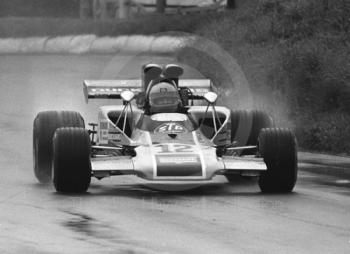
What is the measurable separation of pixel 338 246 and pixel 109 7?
162ft

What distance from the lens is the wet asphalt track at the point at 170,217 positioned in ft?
37.4

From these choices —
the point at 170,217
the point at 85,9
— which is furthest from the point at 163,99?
the point at 85,9

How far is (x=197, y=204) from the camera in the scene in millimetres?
14234

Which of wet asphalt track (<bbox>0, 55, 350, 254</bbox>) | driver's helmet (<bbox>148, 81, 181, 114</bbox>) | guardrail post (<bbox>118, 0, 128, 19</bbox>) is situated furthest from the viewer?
guardrail post (<bbox>118, 0, 128, 19</bbox>)

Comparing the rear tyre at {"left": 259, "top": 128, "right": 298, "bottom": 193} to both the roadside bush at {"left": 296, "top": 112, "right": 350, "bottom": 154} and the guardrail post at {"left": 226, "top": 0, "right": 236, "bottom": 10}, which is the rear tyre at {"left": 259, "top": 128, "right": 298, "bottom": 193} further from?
the guardrail post at {"left": 226, "top": 0, "right": 236, "bottom": 10}

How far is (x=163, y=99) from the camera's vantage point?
16562mm

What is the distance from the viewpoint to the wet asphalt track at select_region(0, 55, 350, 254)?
1139 centimetres

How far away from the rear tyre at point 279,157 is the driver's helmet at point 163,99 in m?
1.71

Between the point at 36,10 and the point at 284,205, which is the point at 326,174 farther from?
the point at 36,10

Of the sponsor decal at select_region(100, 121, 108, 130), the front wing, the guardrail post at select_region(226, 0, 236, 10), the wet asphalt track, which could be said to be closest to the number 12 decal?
the front wing

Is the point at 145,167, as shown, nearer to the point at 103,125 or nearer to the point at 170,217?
the point at 170,217

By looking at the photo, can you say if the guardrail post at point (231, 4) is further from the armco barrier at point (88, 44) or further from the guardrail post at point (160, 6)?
the guardrail post at point (160, 6)

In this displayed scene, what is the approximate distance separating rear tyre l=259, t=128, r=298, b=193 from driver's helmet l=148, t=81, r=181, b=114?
1715 millimetres

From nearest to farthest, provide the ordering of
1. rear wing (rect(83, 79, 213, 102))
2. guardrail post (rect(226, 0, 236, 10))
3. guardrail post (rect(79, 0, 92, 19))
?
rear wing (rect(83, 79, 213, 102)), guardrail post (rect(226, 0, 236, 10)), guardrail post (rect(79, 0, 92, 19))
